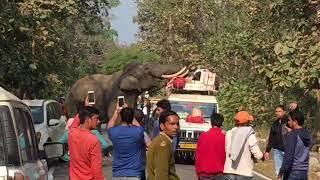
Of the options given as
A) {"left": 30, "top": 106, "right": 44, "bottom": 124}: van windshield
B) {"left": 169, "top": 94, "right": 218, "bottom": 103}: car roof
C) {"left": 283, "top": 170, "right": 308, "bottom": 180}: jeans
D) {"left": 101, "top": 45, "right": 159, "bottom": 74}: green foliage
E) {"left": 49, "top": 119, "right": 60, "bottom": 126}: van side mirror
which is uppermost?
{"left": 101, "top": 45, "right": 159, "bottom": 74}: green foliage

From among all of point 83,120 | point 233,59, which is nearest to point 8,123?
point 83,120

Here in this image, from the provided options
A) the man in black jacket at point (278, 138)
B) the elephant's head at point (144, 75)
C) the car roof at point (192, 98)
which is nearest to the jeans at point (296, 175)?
the man in black jacket at point (278, 138)

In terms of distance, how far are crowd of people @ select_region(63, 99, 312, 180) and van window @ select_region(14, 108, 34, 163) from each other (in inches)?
49.5

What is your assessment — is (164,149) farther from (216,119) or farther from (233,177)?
(216,119)

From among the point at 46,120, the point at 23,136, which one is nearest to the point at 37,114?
the point at 46,120

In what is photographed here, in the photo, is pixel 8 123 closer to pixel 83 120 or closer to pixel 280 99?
pixel 83 120

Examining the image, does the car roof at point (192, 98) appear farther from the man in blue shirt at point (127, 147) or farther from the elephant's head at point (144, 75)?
the man in blue shirt at point (127, 147)

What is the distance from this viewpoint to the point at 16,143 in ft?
18.7

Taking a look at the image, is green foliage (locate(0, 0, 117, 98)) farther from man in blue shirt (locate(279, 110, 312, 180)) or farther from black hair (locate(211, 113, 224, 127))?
man in blue shirt (locate(279, 110, 312, 180))

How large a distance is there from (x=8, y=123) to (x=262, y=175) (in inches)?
565

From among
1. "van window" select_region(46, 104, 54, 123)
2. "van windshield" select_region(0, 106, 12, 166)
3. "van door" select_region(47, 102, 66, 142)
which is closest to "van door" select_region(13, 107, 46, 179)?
"van windshield" select_region(0, 106, 12, 166)

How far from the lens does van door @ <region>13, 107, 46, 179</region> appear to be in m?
6.13

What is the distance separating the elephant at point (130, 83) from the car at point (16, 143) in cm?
1484

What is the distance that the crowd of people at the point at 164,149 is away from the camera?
26.1ft
